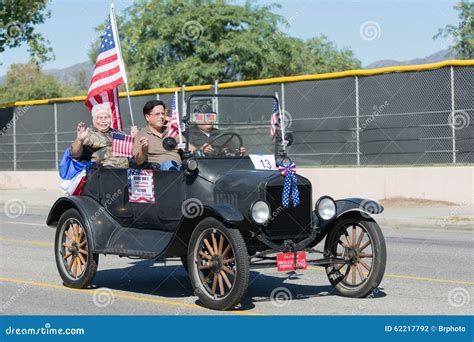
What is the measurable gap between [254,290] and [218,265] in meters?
1.39

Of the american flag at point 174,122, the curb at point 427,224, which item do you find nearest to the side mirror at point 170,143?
the american flag at point 174,122

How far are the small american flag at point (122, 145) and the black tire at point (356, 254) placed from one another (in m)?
2.35

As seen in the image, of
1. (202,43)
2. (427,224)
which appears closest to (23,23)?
(202,43)

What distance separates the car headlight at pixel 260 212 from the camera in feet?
28.0

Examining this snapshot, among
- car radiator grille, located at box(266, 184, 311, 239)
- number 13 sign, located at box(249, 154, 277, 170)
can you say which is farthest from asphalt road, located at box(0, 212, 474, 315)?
number 13 sign, located at box(249, 154, 277, 170)

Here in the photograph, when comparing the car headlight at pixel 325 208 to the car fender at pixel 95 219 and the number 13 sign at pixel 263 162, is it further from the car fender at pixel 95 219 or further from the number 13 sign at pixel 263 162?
the car fender at pixel 95 219

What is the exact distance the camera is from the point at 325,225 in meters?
→ 9.30

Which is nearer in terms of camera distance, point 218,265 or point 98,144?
point 218,265

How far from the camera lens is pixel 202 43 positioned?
40.4m

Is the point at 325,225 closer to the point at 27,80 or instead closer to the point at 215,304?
the point at 215,304

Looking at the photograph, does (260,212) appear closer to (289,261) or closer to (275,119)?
(289,261)

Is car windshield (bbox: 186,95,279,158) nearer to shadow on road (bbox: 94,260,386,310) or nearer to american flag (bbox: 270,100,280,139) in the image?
american flag (bbox: 270,100,280,139)

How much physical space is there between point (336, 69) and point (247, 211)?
61.5 meters

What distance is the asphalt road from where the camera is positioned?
28.3ft
